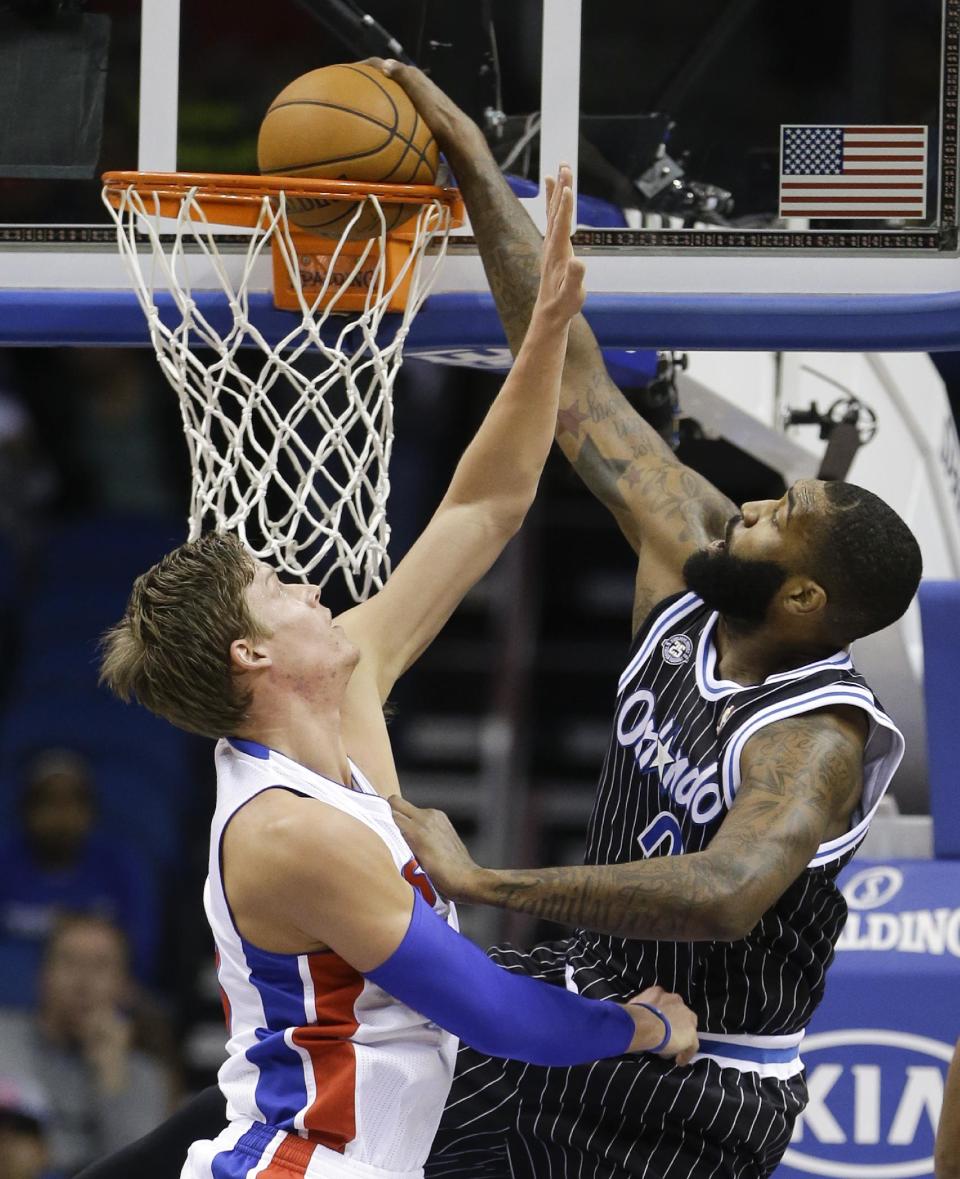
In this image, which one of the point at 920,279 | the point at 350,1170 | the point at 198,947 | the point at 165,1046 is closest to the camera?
the point at 350,1170

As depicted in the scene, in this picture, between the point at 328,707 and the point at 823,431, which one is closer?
the point at 328,707

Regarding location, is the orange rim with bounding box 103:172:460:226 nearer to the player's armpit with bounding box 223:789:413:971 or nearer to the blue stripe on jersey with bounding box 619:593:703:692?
the blue stripe on jersey with bounding box 619:593:703:692

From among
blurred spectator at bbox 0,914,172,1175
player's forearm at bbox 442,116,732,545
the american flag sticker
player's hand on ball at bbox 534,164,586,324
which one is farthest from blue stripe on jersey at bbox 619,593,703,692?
blurred spectator at bbox 0,914,172,1175

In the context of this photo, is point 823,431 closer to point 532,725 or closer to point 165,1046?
point 532,725

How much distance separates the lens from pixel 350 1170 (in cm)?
222

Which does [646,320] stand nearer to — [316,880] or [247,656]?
[247,656]

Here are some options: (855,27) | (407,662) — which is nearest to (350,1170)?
(407,662)

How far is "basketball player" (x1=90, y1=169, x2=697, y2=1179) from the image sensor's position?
216 centimetres

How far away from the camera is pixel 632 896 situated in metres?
2.25

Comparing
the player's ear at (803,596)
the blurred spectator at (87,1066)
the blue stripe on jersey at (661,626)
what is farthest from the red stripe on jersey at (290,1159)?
the blurred spectator at (87,1066)

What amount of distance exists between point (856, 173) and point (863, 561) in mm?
1309

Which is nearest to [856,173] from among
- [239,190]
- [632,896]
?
[239,190]

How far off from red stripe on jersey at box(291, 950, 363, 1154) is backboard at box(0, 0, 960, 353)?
1.58 m

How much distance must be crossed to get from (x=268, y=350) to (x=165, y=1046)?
3.13m
